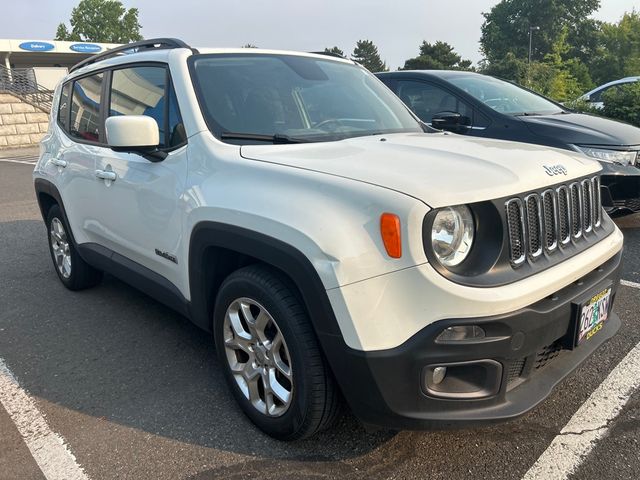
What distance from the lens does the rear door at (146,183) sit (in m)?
2.93

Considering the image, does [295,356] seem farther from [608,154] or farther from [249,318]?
[608,154]

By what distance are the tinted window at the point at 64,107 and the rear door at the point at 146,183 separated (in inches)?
36.6

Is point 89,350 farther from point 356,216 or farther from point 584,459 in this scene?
point 584,459

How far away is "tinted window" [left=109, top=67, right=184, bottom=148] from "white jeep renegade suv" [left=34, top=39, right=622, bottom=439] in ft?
0.05

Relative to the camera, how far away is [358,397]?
2131mm

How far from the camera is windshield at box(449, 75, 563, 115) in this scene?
19.6ft

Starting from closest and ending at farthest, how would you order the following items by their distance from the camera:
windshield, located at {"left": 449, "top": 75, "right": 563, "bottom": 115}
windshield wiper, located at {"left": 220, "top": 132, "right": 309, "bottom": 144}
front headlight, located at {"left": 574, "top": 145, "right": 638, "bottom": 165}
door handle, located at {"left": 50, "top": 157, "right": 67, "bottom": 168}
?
windshield wiper, located at {"left": 220, "top": 132, "right": 309, "bottom": 144}
door handle, located at {"left": 50, "top": 157, "right": 67, "bottom": 168}
front headlight, located at {"left": 574, "top": 145, "right": 638, "bottom": 165}
windshield, located at {"left": 449, "top": 75, "right": 563, "bottom": 115}

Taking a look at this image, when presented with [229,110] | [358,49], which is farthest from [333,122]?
[358,49]

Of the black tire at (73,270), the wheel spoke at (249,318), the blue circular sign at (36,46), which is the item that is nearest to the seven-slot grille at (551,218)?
the wheel spoke at (249,318)

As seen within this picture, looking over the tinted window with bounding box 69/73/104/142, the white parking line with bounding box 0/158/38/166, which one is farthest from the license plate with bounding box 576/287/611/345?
the white parking line with bounding box 0/158/38/166

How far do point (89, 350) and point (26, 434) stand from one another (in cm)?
91

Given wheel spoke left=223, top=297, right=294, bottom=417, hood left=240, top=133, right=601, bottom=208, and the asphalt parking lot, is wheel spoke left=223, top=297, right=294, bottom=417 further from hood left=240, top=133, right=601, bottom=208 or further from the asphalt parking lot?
hood left=240, top=133, right=601, bottom=208

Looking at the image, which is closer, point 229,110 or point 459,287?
point 459,287

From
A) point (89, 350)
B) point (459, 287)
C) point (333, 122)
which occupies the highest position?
point (333, 122)
